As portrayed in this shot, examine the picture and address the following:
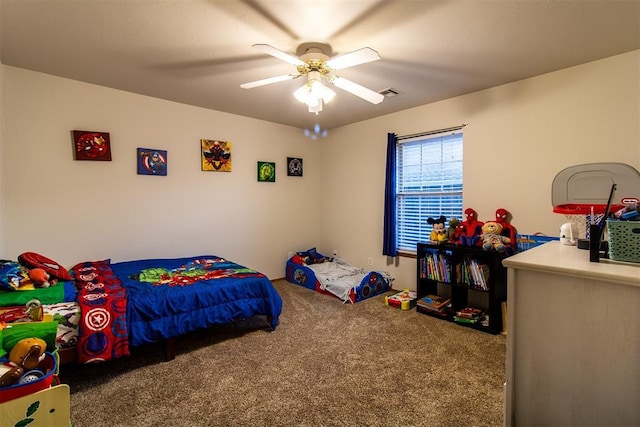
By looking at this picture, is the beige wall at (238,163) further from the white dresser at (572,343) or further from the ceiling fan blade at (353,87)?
the white dresser at (572,343)

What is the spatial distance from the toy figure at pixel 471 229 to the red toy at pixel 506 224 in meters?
0.18

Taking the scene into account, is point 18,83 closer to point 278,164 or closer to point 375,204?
point 278,164

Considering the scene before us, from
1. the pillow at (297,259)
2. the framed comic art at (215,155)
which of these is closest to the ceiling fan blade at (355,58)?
the framed comic art at (215,155)

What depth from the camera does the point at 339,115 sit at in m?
4.09

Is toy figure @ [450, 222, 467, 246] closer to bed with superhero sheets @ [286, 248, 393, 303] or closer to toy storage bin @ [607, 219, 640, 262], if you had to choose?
bed with superhero sheets @ [286, 248, 393, 303]

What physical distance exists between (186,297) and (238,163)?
7.26 ft

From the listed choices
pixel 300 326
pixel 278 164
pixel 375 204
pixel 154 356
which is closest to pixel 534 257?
pixel 300 326

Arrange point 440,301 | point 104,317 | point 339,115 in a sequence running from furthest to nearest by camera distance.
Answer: point 339,115, point 440,301, point 104,317

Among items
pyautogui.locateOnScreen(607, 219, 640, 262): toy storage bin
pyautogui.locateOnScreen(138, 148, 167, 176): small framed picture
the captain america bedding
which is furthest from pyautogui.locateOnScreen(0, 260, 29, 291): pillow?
pyautogui.locateOnScreen(607, 219, 640, 262): toy storage bin

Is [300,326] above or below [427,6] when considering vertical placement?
below

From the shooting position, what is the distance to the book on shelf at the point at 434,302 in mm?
3139

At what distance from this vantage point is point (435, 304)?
3.17m

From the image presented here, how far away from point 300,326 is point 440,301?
150 cm

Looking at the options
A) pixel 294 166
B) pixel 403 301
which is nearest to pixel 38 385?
pixel 403 301
